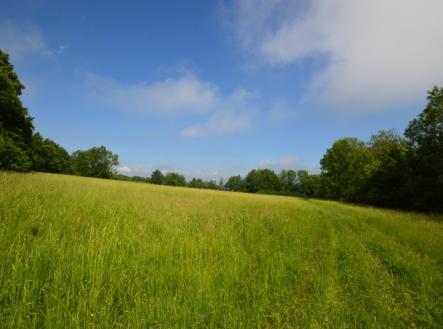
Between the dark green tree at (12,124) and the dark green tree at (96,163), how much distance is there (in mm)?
65600

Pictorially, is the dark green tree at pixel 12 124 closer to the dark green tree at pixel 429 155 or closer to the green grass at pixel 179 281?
the green grass at pixel 179 281

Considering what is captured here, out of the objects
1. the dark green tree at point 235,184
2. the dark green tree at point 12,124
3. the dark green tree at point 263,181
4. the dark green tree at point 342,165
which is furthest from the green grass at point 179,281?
the dark green tree at point 235,184

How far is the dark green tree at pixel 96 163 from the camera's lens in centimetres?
8156

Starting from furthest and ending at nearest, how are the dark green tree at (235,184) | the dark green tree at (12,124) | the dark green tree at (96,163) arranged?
1. the dark green tree at (235,184)
2. the dark green tree at (96,163)
3. the dark green tree at (12,124)

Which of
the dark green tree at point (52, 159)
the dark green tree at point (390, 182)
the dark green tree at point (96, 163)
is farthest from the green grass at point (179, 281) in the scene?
the dark green tree at point (96, 163)

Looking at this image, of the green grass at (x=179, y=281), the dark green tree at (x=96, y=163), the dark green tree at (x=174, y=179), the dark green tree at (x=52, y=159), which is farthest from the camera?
the dark green tree at (x=174, y=179)

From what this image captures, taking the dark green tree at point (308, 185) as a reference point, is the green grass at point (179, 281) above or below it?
below

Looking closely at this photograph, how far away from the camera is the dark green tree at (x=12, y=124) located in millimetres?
18500

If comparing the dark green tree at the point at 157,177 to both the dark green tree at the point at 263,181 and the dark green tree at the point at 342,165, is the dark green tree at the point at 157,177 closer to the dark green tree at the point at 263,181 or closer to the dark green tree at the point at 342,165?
the dark green tree at the point at 263,181

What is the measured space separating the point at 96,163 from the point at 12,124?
68.2 meters

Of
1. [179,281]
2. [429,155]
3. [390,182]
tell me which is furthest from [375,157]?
[179,281]

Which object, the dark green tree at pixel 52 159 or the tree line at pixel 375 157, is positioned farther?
the dark green tree at pixel 52 159

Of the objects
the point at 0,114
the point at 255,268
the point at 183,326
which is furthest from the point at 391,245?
the point at 0,114

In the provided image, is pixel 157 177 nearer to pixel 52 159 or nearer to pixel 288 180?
pixel 52 159
